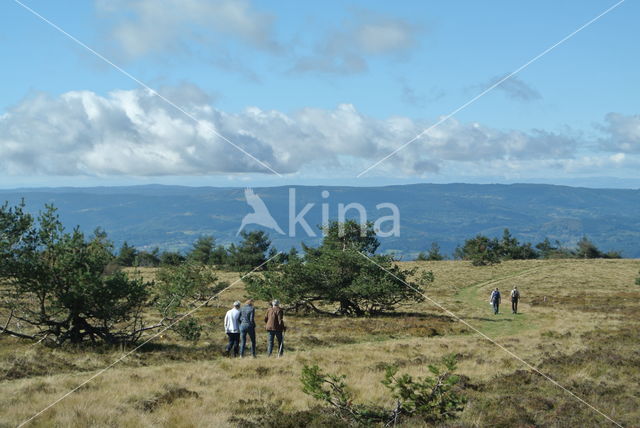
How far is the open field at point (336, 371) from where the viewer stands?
10500 mm

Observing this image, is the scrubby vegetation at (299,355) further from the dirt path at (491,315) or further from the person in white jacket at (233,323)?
the person in white jacket at (233,323)

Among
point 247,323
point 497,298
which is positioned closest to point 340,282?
point 497,298

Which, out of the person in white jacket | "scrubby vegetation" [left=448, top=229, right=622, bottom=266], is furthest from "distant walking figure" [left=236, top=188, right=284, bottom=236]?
"scrubby vegetation" [left=448, top=229, right=622, bottom=266]

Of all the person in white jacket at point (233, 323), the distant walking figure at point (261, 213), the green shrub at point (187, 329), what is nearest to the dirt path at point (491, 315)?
the distant walking figure at point (261, 213)

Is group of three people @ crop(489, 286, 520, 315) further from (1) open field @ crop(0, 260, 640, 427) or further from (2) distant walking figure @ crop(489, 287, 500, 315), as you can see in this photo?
(1) open field @ crop(0, 260, 640, 427)

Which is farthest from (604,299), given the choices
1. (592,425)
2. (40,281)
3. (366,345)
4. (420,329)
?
(40,281)

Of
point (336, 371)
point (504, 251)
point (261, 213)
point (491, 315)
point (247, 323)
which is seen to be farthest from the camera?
point (504, 251)

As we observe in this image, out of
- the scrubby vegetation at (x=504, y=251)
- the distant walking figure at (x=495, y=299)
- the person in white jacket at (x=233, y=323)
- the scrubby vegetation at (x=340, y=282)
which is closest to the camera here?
the person in white jacket at (x=233, y=323)

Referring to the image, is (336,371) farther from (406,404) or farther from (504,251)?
(504,251)

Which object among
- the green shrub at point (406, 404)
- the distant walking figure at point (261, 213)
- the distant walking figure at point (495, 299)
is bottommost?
the distant walking figure at point (495, 299)

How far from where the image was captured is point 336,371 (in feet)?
49.9

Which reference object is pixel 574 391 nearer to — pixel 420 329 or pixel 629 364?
pixel 629 364

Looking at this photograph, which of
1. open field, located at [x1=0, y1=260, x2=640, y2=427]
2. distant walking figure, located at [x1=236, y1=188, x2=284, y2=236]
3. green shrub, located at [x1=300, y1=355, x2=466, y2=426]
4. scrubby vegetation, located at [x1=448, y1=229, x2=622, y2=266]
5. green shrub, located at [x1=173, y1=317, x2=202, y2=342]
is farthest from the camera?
scrubby vegetation, located at [x1=448, y1=229, x2=622, y2=266]

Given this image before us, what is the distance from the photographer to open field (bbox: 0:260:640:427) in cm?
1050
